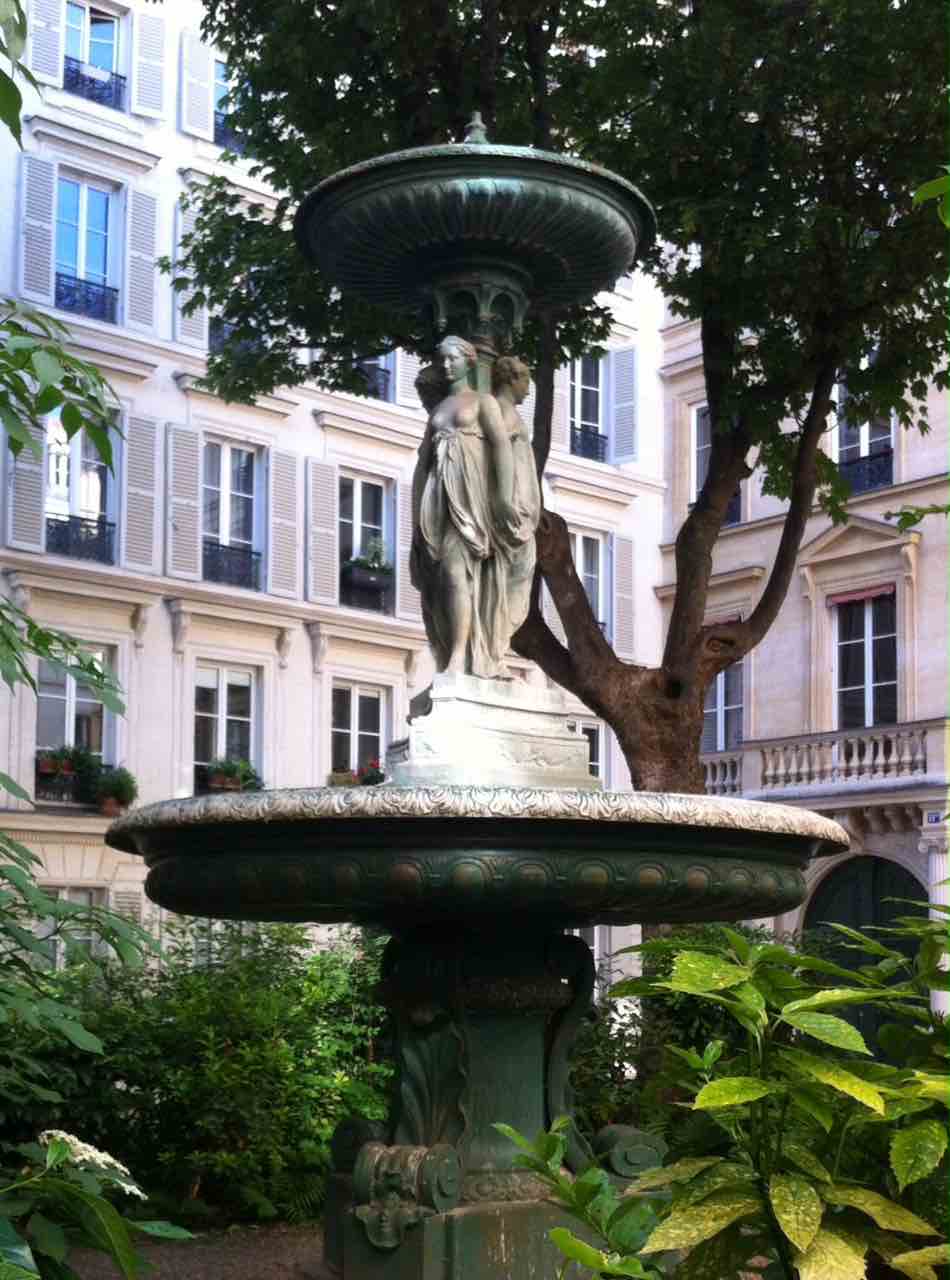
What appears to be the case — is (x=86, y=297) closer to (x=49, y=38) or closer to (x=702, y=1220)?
(x=49, y=38)

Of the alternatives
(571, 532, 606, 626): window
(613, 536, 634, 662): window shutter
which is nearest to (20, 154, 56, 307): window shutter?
(571, 532, 606, 626): window

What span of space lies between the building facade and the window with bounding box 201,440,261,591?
5 cm

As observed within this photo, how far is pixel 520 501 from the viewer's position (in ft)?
21.4

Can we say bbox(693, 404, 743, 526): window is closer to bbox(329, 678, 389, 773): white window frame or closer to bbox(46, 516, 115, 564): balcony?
bbox(329, 678, 389, 773): white window frame

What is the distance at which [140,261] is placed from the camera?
27500 mm

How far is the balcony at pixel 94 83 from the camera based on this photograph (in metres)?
27.3

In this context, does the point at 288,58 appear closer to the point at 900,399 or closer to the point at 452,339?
the point at 900,399

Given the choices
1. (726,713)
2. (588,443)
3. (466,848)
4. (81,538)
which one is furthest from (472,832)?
(588,443)

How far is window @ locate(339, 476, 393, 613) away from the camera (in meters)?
29.5

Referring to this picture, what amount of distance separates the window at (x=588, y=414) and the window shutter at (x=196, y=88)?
8.01 metres

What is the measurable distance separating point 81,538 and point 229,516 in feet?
8.81

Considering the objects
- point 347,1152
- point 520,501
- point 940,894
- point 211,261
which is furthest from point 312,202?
point 940,894

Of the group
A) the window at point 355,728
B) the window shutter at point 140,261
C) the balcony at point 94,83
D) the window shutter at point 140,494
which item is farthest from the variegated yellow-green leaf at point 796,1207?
the balcony at point 94,83

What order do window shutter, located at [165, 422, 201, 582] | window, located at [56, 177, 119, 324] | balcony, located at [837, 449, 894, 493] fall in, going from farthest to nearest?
balcony, located at [837, 449, 894, 493]
window shutter, located at [165, 422, 201, 582]
window, located at [56, 177, 119, 324]
